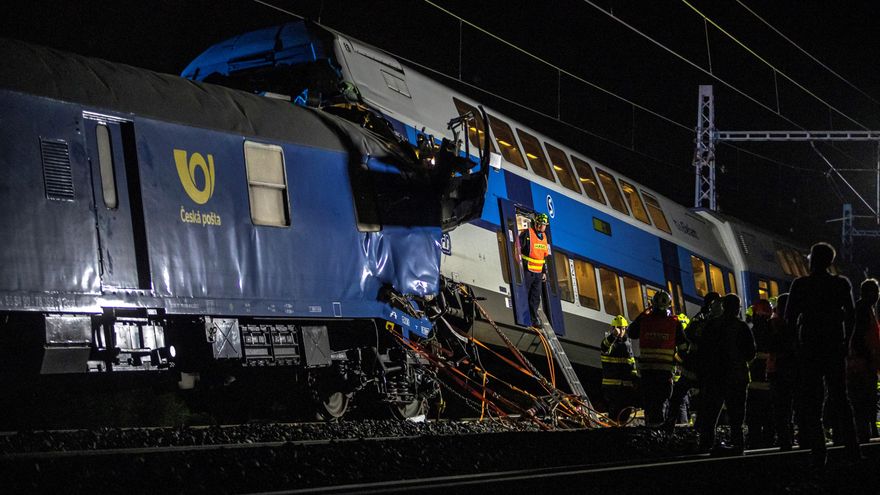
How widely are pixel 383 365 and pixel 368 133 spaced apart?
277 cm

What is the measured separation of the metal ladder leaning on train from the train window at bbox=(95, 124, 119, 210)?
0.7 inches

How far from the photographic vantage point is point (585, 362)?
714 inches

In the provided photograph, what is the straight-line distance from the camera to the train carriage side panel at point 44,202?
8.52 meters

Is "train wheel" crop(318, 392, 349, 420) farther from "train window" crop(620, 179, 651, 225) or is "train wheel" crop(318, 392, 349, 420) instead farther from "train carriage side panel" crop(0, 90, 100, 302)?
"train window" crop(620, 179, 651, 225)

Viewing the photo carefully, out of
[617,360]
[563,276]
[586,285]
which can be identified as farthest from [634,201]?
[617,360]

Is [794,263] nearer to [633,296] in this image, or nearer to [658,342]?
[633,296]

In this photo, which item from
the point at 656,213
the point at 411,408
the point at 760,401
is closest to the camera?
the point at 760,401

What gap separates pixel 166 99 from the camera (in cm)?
1026

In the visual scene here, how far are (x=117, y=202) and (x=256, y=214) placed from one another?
66.2 inches

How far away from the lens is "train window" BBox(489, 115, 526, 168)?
653 inches

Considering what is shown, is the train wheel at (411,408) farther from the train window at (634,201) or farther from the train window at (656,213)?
the train window at (656,213)

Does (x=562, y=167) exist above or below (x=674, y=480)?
above

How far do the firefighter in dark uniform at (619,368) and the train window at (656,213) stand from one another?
7108 millimetres

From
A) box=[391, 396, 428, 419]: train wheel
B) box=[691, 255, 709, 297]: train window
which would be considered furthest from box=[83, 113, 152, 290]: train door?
box=[691, 255, 709, 297]: train window
